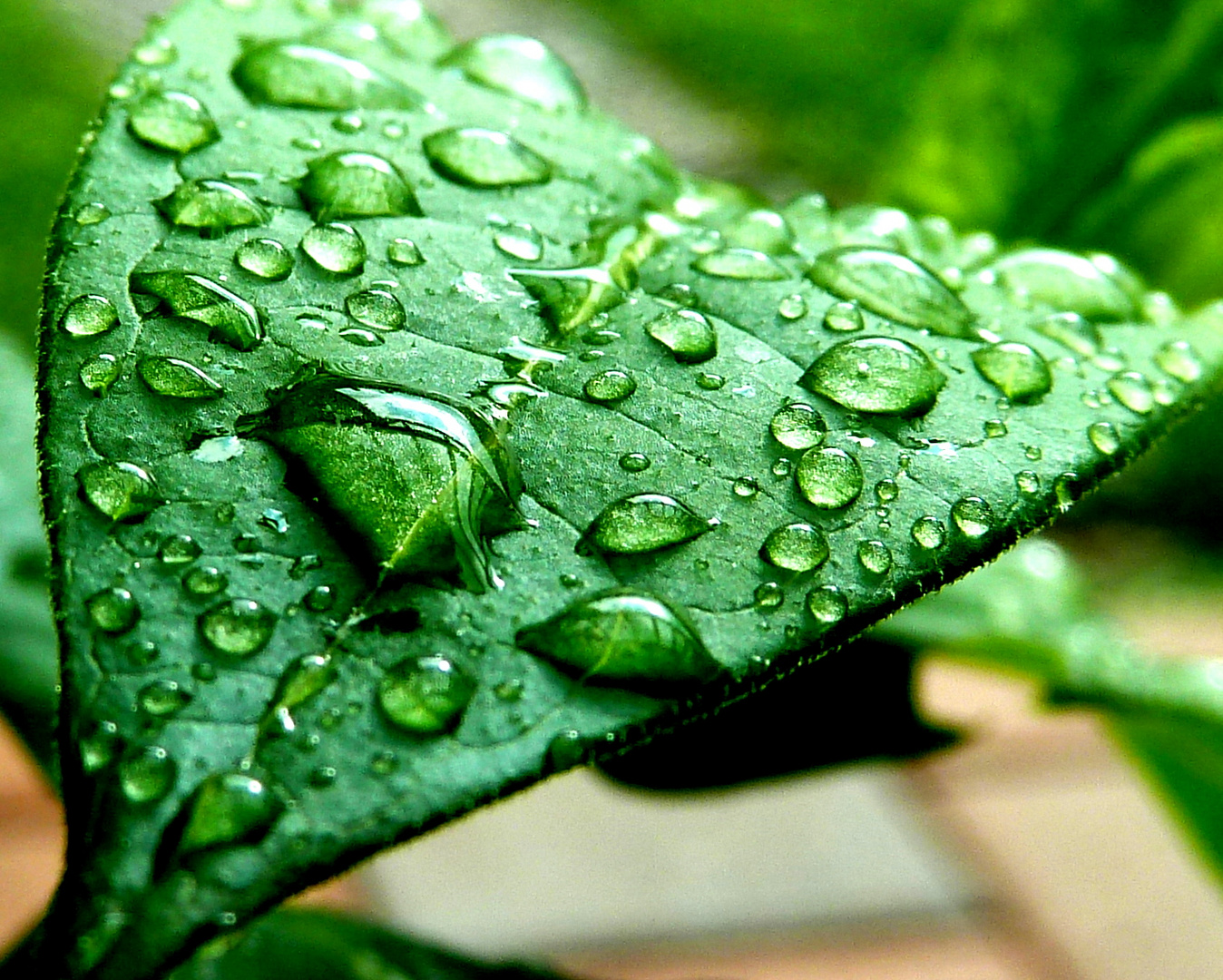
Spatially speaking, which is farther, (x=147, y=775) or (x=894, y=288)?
(x=894, y=288)

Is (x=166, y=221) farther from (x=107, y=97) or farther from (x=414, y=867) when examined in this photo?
(x=414, y=867)

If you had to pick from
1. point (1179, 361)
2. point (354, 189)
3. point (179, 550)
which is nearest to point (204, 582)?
point (179, 550)

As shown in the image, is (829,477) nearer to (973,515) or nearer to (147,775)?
(973,515)

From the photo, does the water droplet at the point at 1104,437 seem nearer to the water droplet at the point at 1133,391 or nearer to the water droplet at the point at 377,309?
the water droplet at the point at 1133,391

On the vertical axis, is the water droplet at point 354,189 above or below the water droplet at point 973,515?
below

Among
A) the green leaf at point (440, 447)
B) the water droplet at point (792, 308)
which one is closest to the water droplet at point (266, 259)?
the green leaf at point (440, 447)
